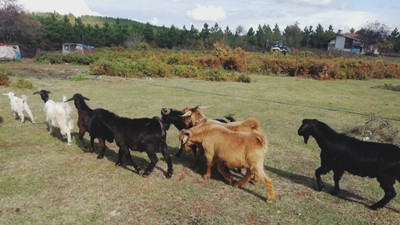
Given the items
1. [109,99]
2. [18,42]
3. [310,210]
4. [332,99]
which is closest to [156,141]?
[310,210]

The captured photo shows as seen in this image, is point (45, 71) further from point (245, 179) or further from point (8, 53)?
point (245, 179)

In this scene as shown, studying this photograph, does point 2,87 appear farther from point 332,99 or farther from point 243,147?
point 332,99

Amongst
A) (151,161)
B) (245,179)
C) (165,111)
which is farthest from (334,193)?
(165,111)

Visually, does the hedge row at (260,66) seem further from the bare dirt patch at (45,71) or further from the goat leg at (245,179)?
the goat leg at (245,179)

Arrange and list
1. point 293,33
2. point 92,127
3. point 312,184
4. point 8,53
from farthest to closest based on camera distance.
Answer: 1. point 293,33
2. point 8,53
3. point 92,127
4. point 312,184

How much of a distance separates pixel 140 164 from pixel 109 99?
778 cm

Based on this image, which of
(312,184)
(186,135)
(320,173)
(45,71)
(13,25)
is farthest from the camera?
(13,25)

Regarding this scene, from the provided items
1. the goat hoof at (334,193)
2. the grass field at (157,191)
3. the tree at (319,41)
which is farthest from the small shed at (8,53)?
the tree at (319,41)

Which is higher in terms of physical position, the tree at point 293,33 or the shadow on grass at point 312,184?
the tree at point 293,33

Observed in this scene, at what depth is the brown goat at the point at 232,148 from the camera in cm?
502

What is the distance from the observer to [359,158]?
480 cm

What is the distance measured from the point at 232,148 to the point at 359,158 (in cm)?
207

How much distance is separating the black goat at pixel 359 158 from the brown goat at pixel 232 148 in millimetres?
1078

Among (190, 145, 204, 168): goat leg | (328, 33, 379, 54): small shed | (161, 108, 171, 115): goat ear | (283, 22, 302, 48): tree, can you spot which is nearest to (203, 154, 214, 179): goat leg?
(190, 145, 204, 168): goat leg
